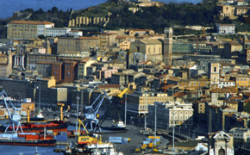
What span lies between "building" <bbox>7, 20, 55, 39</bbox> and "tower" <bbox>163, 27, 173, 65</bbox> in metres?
11.3

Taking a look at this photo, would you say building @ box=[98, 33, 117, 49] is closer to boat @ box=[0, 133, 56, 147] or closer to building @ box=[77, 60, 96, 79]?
building @ box=[77, 60, 96, 79]

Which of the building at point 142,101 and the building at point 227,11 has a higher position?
the building at point 227,11

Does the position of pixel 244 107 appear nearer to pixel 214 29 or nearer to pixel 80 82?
pixel 80 82

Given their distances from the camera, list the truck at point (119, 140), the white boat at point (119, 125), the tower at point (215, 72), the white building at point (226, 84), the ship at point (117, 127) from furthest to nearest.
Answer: the tower at point (215, 72) → the white building at point (226, 84) → the white boat at point (119, 125) → the ship at point (117, 127) → the truck at point (119, 140)

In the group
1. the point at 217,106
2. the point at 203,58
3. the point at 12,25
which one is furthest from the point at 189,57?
the point at 217,106

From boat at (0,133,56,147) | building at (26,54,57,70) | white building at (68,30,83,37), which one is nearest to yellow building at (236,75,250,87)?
building at (26,54,57,70)

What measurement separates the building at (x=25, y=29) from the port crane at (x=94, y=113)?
70.4ft

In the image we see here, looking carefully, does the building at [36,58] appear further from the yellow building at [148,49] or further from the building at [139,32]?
the building at [139,32]

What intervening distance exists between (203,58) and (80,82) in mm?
8681

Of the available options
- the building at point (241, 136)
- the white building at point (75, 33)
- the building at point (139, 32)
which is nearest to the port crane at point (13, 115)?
the building at point (241, 136)

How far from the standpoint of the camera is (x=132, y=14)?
90875 mm

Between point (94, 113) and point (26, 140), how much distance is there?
22.6 ft

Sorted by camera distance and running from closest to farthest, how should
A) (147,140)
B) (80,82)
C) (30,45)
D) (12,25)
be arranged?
(147,140) < (80,82) < (30,45) < (12,25)

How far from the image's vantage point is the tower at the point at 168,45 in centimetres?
7881
